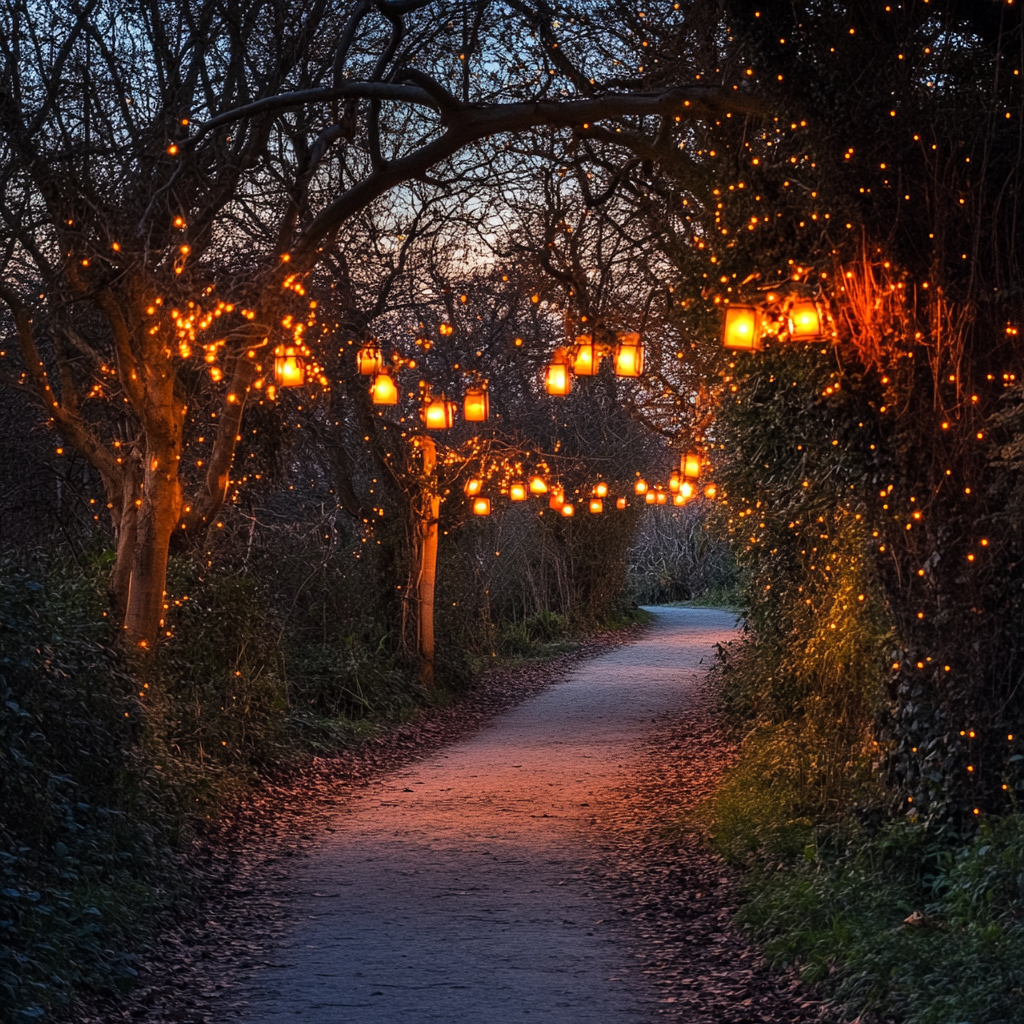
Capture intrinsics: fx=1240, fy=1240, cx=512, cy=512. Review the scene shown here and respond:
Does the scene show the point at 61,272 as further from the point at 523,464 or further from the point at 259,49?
the point at 523,464

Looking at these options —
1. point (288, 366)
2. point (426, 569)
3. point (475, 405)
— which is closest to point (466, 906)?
point (288, 366)

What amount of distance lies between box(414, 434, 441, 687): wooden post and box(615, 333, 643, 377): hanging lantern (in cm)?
754

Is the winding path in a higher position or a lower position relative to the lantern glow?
lower

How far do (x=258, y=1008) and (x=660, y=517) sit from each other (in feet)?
146

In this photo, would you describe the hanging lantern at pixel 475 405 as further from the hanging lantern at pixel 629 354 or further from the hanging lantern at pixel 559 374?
the hanging lantern at pixel 629 354

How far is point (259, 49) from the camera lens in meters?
10.8

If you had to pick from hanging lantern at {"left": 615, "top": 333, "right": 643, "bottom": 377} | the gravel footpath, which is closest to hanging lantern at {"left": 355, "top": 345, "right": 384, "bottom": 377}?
hanging lantern at {"left": 615, "top": 333, "right": 643, "bottom": 377}

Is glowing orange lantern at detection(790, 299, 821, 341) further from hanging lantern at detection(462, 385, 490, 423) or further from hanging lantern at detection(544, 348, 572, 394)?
hanging lantern at detection(462, 385, 490, 423)

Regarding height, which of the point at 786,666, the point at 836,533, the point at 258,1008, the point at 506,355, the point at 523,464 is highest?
the point at 506,355

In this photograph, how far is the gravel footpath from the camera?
5.88 metres

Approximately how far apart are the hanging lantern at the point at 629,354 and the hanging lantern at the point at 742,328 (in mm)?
2534

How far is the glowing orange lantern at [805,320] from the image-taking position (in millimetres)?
7566

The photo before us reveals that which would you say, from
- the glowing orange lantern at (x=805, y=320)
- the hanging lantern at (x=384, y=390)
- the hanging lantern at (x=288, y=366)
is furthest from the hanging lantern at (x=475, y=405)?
the glowing orange lantern at (x=805, y=320)

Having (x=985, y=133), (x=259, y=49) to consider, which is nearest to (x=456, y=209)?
(x=259, y=49)
